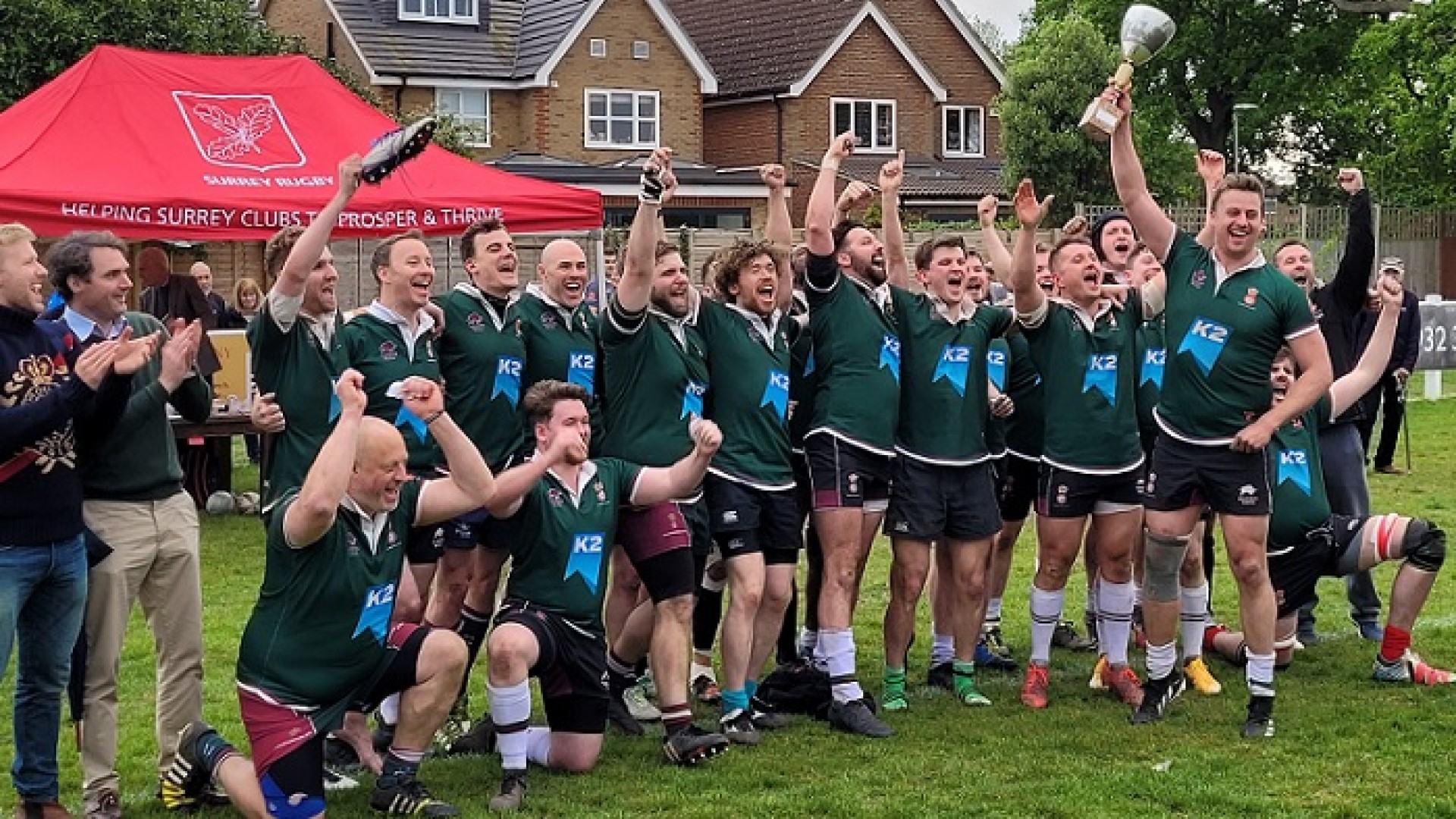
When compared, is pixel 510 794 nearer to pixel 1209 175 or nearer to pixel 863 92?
pixel 1209 175

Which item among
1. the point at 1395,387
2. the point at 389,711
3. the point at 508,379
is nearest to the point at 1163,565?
the point at 508,379

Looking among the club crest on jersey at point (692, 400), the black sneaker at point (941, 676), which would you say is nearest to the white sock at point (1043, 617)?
the black sneaker at point (941, 676)

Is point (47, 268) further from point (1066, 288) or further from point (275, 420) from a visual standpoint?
point (1066, 288)

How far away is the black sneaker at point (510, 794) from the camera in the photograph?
21.5 feet

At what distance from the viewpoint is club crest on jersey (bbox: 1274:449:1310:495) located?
8477 millimetres

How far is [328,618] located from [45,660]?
40.8 inches

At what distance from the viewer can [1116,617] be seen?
27.6 feet

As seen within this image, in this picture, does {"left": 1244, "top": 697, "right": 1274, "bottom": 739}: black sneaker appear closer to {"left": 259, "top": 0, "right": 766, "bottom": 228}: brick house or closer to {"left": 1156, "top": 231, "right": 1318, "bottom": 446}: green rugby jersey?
{"left": 1156, "top": 231, "right": 1318, "bottom": 446}: green rugby jersey

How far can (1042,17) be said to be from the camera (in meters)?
56.8

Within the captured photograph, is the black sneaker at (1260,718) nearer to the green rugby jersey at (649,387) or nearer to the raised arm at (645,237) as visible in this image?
the green rugby jersey at (649,387)

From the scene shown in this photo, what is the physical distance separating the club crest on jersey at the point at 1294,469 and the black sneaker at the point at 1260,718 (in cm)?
124

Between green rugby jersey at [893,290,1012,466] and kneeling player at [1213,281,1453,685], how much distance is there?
1.44 metres

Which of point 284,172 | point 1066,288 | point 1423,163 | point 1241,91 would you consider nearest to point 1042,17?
point 1241,91

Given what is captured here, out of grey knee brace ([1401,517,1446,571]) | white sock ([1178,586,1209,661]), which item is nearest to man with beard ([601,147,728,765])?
white sock ([1178,586,1209,661])
